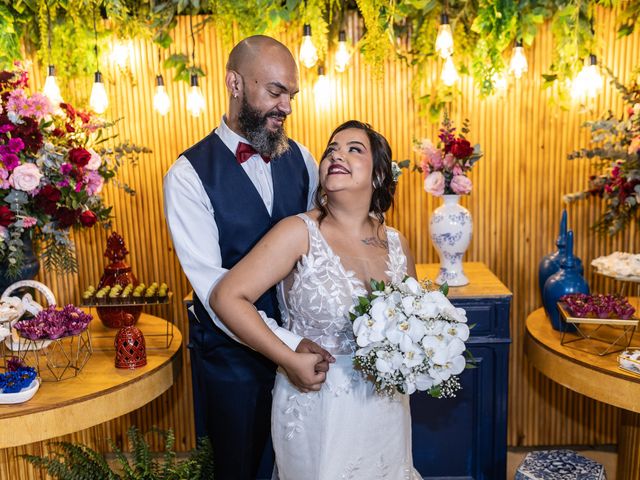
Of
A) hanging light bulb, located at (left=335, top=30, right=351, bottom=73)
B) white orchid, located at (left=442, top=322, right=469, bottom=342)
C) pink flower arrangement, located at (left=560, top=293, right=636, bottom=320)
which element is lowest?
pink flower arrangement, located at (left=560, top=293, right=636, bottom=320)

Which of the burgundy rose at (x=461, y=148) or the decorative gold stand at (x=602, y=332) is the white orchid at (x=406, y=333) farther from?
the burgundy rose at (x=461, y=148)

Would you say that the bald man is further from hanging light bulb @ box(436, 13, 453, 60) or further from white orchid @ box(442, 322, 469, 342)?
hanging light bulb @ box(436, 13, 453, 60)

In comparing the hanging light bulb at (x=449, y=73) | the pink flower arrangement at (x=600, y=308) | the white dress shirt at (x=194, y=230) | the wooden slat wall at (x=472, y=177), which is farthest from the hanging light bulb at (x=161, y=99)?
the pink flower arrangement at (x=600, y=308)

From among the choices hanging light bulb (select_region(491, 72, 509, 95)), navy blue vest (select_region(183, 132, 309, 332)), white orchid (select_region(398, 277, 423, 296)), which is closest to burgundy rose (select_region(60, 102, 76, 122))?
navy blue vest (select_region(183, 132, 309, 332))

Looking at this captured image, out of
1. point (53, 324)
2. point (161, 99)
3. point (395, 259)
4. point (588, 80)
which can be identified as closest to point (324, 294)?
point (395, 259)

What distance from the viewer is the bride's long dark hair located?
218 cm

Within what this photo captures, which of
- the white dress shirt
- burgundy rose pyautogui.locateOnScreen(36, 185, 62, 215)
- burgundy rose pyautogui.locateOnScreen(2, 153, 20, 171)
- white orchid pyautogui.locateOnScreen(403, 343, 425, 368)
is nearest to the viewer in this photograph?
white orchid pyautogui.locateOnScreen(403, 343, 425, 368)

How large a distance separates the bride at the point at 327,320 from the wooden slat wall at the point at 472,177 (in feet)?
4.53

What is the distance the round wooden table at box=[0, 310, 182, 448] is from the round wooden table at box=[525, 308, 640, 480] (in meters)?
1.58

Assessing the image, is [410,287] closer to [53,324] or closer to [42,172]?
[53,324]

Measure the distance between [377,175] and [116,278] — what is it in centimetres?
144

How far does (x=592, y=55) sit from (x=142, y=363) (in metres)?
2.48

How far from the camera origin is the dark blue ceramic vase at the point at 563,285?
9.59 feet

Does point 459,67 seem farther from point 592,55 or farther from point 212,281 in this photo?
point 212,281
